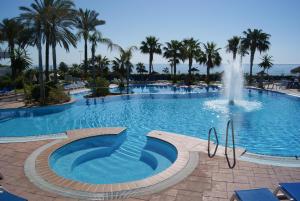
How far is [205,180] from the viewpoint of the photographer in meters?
6.25

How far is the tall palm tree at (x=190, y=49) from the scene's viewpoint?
36000 mm

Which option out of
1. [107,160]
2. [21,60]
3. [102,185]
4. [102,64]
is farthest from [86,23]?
[102,185]

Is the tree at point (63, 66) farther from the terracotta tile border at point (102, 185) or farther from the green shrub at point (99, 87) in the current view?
the terracotta tile border at point (102, 185)

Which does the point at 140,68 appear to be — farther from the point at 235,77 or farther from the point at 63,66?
the point at 235,77

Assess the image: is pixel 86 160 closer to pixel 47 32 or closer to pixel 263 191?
pixel 263 191

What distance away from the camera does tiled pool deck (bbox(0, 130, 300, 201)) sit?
5.55 m

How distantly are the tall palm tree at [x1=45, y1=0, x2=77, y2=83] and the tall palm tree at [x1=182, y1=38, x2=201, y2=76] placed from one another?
1646 cm

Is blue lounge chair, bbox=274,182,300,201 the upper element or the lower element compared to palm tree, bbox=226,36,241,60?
lower

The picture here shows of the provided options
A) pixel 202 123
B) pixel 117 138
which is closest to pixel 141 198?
pixel 117 138

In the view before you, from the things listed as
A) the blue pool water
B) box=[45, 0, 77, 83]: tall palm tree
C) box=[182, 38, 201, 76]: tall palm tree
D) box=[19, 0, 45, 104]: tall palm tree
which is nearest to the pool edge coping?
the blue pool water

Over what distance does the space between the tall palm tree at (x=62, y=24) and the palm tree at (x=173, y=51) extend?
16.8 meters

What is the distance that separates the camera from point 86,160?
9.14 m

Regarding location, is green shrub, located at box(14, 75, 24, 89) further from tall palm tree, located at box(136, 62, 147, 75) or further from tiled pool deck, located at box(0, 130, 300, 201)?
tall palm tree, located at box(136, 62, 147, 75)

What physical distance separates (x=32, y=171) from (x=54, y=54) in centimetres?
2078
